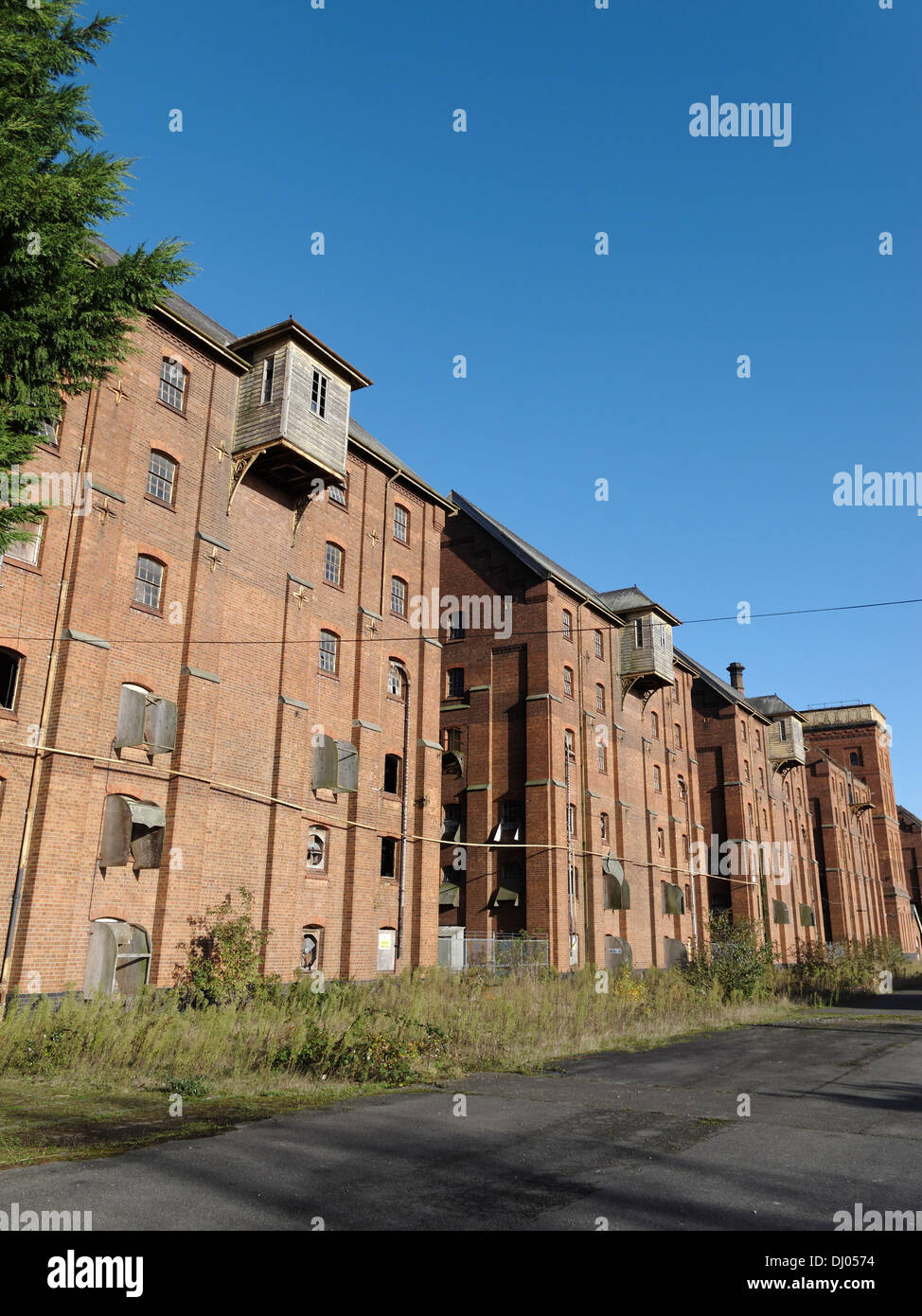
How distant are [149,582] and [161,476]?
2.62 meters

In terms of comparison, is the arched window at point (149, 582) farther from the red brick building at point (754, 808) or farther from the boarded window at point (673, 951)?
the red brick building at point (754, 808)

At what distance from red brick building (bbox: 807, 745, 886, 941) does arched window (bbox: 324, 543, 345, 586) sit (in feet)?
163

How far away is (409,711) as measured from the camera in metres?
27.4

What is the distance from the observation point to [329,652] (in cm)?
2505

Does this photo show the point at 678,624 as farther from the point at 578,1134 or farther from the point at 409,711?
the point at 578,1134

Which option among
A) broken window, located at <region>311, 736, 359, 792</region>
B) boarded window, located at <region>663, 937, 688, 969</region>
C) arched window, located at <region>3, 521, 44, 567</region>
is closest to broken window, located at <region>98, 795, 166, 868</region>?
arched window, located at <region>3, 521, 44, 567</region>

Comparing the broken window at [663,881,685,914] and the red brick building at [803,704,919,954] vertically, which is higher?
the red brick building at [803,704,919,954]

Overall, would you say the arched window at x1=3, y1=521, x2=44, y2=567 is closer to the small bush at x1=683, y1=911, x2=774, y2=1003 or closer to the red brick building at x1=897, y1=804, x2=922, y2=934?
the small bush at x1=683, y1=911, x2=774, y2=1003

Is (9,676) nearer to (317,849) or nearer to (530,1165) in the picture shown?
(317,849)

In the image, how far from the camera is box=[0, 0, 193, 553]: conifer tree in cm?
982

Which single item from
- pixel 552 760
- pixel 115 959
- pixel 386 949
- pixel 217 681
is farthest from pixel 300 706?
pixel 552 760

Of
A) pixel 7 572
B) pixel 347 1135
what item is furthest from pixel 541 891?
pixel 347 1135
